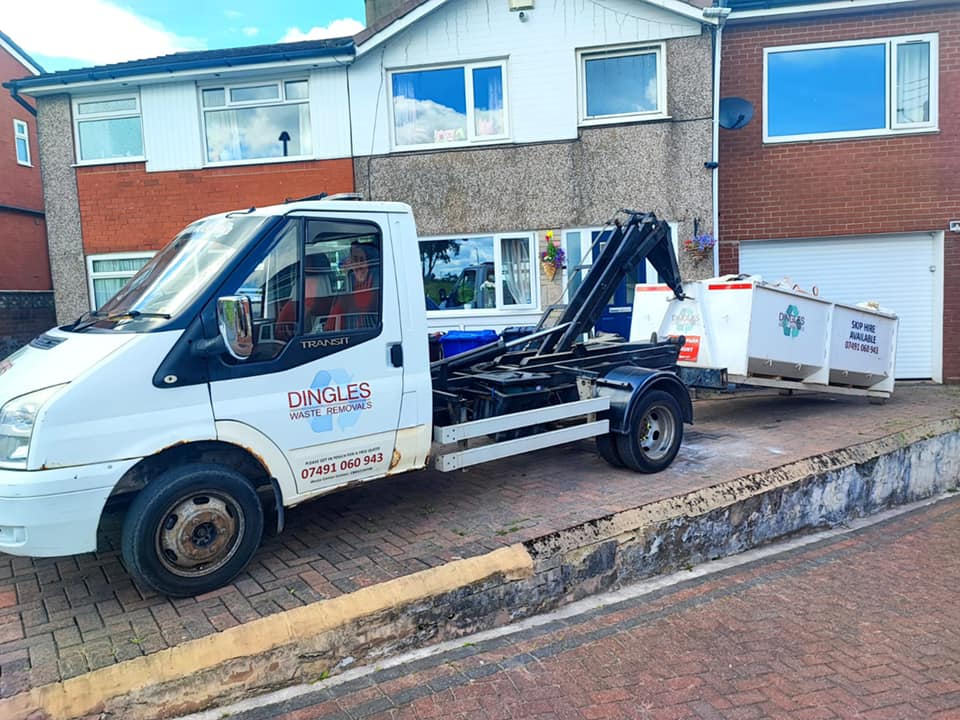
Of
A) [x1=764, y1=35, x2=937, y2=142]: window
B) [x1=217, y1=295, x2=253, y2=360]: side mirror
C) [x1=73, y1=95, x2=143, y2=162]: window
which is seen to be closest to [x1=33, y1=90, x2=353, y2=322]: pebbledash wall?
[x1=73, y1=95, x2=143, y2=162]: window

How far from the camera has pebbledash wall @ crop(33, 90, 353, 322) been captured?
11773 mm

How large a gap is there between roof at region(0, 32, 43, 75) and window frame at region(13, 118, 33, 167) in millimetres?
2208

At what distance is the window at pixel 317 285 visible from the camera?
422cm

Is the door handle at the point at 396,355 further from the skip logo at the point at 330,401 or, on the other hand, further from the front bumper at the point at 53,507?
the front bumper at the point at 53,507

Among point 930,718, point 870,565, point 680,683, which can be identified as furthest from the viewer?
point 870,565

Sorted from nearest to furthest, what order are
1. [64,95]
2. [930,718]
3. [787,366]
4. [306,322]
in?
[930,718] → [306,322] → [787,366] → [64,95]

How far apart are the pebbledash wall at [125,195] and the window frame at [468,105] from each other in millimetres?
1139

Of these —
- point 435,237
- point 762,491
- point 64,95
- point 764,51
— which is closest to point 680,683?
point 762,491

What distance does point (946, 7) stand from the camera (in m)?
10.9

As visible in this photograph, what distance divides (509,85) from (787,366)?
625 cm

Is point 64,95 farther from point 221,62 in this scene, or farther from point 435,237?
point 435,237

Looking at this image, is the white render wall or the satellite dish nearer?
the white render wall

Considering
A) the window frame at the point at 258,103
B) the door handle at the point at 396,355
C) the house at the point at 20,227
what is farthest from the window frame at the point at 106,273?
the door handle at the point at 396,355

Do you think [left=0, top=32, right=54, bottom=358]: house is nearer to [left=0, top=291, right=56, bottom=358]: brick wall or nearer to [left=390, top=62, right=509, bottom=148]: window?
[left=0, top=291, right=56, bottom=358]: brick wall
